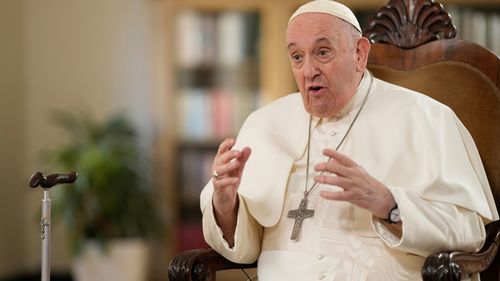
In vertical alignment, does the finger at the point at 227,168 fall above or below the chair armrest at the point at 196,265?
above

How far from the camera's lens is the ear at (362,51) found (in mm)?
2885

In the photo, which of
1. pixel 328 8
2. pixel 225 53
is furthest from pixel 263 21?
pixel 328 8

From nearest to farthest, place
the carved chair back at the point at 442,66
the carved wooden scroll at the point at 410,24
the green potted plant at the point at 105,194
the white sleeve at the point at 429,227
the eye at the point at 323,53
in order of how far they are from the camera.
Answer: the white sleeve at the point at 429,227 → the eye at the point at 323,53 → the carved chair back at the point at 442,66 → the carved wooden scroll at the point at 410,24 → the green potted plant at the point at 105,194

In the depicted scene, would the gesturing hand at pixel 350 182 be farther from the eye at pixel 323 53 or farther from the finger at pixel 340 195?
the eye at pixel 323 53

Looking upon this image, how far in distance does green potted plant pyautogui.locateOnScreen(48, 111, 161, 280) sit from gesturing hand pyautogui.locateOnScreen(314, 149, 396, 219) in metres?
3.67

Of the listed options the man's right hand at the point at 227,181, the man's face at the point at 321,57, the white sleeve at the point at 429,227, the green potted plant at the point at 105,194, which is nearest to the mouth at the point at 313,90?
the man's face at the point at 321,57

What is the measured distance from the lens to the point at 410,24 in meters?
3.23

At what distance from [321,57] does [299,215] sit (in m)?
0.48

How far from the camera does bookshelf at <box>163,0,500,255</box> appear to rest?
634 cm

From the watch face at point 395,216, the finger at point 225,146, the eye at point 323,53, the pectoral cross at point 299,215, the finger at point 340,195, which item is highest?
the eye at point 323,53

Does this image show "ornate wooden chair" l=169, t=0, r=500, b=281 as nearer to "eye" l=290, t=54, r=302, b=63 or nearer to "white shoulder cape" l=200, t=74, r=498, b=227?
"white shoulder cape" l=200, t=74, r=498, b=227

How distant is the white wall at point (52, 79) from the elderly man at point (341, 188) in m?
3.77

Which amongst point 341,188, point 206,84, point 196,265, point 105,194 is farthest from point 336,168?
point 206,84

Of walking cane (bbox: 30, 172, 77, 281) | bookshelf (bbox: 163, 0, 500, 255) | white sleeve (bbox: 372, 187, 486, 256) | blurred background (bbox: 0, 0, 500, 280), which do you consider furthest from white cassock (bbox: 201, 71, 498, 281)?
bookshelf (bbox: 163, 0, 500, 255)
